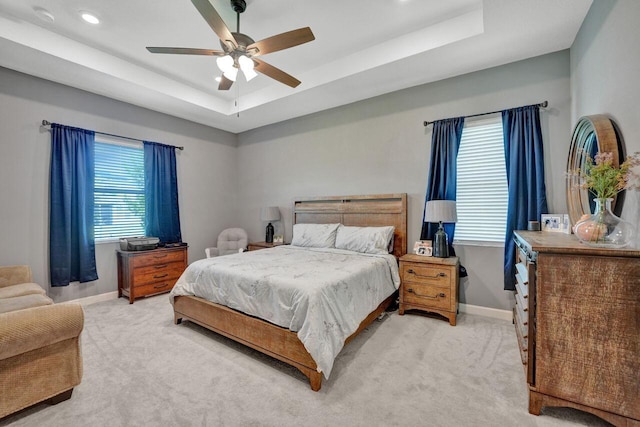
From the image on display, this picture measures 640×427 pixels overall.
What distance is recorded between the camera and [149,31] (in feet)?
9.68

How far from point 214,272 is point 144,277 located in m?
2.00

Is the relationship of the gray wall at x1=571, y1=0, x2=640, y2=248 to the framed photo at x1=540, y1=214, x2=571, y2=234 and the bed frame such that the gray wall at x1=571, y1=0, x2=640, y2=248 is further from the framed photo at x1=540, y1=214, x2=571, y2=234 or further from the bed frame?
the bed frame

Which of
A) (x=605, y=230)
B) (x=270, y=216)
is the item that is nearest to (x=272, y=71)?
(x=270, y=216)

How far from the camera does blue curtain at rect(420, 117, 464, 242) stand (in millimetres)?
3412

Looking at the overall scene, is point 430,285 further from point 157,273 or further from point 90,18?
point 90,18

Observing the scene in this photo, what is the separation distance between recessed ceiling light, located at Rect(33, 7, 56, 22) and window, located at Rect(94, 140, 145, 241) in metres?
1.58

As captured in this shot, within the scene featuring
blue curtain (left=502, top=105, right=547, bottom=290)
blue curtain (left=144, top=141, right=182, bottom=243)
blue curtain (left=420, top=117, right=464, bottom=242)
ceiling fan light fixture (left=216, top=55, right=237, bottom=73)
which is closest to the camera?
ceiling fan light fixture (left=216, top=55, right=237, bottom=73)

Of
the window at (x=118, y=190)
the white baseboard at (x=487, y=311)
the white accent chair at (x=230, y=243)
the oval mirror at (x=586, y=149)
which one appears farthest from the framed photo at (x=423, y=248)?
the window at (x=118, y=190)

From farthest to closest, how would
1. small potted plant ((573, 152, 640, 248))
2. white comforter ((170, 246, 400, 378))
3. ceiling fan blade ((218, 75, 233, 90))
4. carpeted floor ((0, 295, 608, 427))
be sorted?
ceiling fan blade ((218, 75, 233, 90))
white comforter ((170, 246, 400, 378))
carpeted floor ((0, 295, 608, 427))
small potted plant ((573, 152, 640, 248))

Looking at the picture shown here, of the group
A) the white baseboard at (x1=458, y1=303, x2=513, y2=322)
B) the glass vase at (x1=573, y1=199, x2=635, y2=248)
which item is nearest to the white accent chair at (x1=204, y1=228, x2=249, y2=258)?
the white baseboard at (x1=458, y1=303, x2=513, y2=322)

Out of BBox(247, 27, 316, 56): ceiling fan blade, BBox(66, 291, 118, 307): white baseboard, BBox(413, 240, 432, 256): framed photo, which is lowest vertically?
BBox(66, 291, 118, 307): white baseboard

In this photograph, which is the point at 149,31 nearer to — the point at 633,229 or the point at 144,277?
the point at 144,277

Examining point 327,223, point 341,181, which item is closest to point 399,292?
point 327,223

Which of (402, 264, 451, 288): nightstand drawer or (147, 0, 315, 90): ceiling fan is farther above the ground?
(147, 0, 315, 90): ceiling fan
